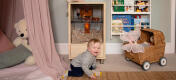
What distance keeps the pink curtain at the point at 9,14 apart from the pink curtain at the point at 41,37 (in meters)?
0.63

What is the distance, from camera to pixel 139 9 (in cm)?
349

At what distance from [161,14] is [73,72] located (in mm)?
2158

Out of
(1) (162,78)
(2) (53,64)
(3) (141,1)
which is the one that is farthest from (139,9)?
(2) (53,64)

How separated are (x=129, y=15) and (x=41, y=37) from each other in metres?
1.76

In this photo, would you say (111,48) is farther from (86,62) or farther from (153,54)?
(86,62)

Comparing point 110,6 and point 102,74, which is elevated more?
point 110,6

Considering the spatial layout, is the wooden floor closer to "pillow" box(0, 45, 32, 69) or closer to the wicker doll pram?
the wicker doll pram

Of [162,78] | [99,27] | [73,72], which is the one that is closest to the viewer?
[162,78]

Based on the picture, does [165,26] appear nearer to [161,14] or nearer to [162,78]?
[161,14]

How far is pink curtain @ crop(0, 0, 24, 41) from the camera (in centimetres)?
285

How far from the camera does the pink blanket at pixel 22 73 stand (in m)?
2.08

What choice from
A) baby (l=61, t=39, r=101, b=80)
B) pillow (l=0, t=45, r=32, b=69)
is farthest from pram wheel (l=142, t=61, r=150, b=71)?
pillow (l=0, t=45, r=32, b=69)

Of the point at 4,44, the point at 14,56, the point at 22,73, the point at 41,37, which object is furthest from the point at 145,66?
the point at 4,44

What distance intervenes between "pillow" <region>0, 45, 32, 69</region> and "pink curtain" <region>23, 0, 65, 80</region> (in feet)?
1.22
